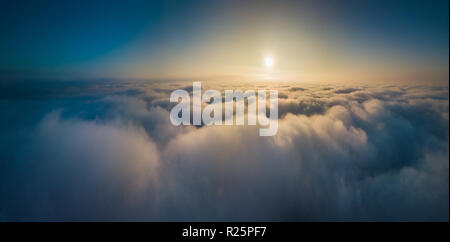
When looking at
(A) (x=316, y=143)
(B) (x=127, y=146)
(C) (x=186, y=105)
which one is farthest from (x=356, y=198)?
(B) (x=127, y=146)

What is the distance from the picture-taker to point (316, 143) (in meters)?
6.63

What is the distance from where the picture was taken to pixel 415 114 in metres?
9.19

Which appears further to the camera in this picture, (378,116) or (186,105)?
(378,116)

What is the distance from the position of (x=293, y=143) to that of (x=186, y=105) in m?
5.70

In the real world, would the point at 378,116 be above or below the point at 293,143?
above

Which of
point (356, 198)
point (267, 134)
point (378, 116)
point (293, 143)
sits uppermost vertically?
point (378, 116)
